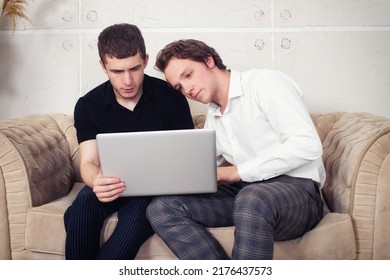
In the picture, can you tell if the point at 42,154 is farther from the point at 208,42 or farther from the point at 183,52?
the point at 208,42

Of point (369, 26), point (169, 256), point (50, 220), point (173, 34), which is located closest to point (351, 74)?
point (369, 26)

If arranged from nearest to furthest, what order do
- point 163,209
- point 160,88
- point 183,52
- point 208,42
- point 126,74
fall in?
point 163,209, point 183,52, point 126,74, point 160,88, point 208,42

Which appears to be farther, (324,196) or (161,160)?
(324,196)

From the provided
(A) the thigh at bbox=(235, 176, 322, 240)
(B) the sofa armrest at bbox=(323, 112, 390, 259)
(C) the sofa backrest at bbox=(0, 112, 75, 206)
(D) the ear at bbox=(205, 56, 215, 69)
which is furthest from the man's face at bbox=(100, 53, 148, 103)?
(B) the sofa armrest at bbox=(323, 112, 390, 259)

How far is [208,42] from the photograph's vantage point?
177cm

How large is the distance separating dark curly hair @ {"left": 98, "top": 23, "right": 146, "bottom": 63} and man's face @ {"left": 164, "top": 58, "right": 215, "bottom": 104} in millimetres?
146

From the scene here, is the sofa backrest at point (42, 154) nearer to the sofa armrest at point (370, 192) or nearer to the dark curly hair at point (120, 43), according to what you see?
the dark curly hair at point (120, 43)

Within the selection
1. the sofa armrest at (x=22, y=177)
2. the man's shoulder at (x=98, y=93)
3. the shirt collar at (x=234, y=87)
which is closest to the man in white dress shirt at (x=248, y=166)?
the shirt collar at (x=234, y=87)

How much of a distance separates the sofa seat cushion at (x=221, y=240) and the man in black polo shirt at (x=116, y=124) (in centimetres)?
5

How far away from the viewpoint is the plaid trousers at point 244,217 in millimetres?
1106

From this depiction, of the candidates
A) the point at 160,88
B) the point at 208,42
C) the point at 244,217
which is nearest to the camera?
→ the point at 244,217

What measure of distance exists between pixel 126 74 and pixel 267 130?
46cm

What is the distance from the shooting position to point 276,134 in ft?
4.27

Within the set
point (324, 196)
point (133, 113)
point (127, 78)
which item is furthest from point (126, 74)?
point (324, 196)
